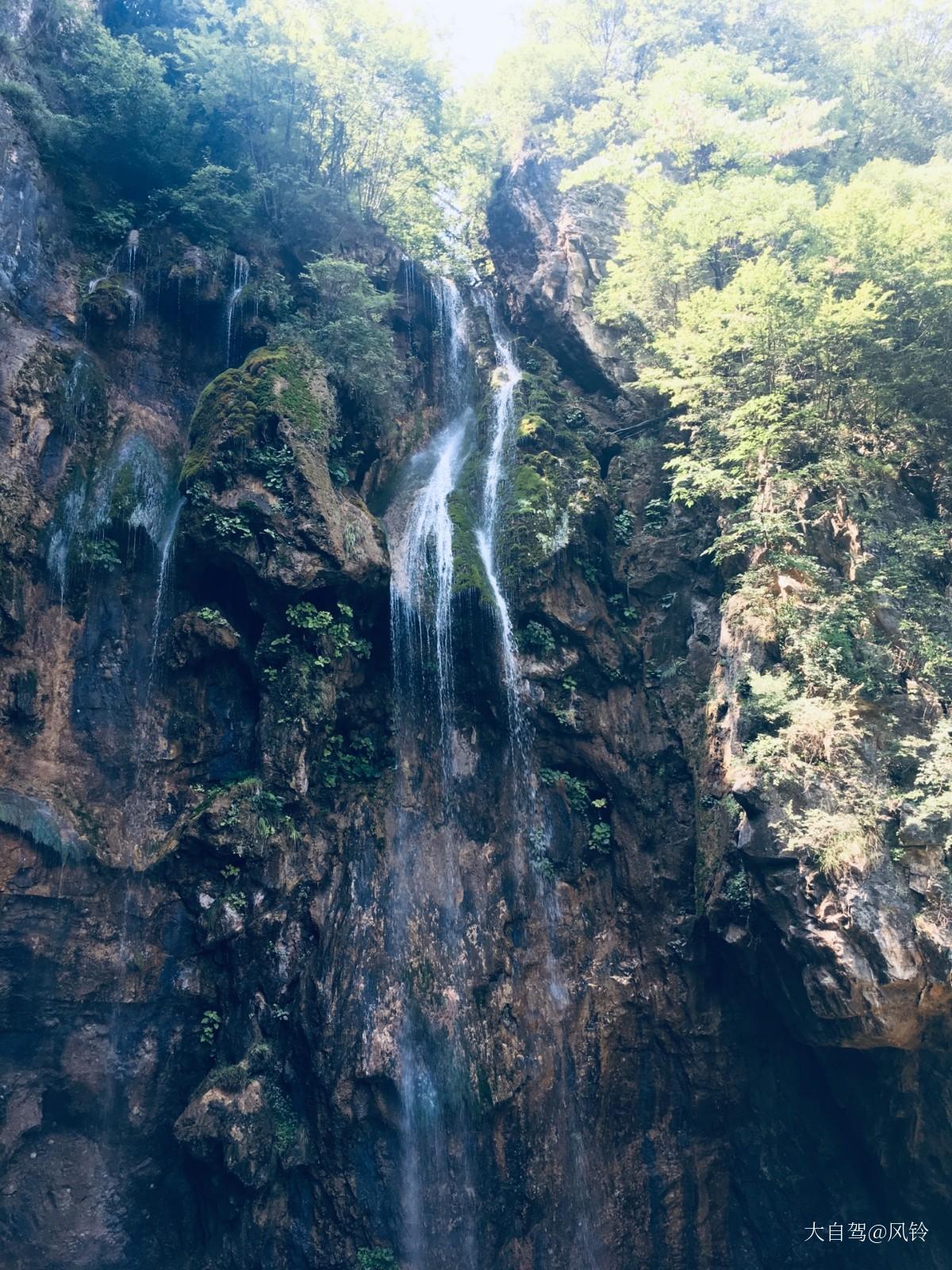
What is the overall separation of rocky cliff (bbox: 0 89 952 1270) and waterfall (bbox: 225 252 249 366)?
6.61 feet

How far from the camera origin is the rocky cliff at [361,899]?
9609 mm

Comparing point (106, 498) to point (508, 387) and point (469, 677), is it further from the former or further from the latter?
point (508, 387)

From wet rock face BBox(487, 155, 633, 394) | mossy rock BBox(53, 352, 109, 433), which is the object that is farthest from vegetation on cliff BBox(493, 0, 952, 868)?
mossy rock BBox(53, 352, 109, 433)

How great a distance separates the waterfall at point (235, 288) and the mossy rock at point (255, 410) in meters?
1.91

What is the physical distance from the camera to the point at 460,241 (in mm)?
22344

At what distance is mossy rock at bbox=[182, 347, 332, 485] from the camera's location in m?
12.3

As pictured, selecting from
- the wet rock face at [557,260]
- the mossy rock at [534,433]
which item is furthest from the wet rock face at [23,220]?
the wet rock face at [557,260]

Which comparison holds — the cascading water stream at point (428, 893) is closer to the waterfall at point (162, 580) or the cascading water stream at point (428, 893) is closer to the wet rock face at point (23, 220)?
the waterfall at point (162, 580)

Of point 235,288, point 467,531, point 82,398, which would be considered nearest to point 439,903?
point 467,531

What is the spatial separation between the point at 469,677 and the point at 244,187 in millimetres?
14284

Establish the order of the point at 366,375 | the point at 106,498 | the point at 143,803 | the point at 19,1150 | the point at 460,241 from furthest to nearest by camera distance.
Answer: the point at 460,241 < the point at 366,375 < the point at 106,498 < the point at 143,803 < the point at 19,1150

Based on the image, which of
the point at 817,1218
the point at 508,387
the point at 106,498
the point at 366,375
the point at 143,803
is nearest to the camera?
the point at 817,1218

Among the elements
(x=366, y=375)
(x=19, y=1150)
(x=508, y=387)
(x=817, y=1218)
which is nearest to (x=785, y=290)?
(x=508, y=387)

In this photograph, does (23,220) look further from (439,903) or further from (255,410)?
(439,903)
